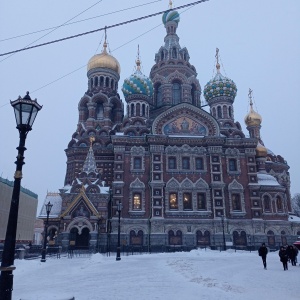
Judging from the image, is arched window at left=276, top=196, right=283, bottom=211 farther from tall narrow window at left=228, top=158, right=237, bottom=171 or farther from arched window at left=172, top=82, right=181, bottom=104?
arched window at left=172, top=82, right=181, bottom=104

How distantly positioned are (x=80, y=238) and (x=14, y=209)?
26.6 metres

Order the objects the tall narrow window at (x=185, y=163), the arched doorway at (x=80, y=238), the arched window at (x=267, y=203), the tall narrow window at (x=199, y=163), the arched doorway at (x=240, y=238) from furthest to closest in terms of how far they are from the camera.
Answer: the arched window at (x=267, y=203)
the tall narrow window at (x=199, y=163)
the tall narrow window at (x=185, y=163)
the arched doorway at (x=240, y=238)
the arched doorway at (x=80, y=238)

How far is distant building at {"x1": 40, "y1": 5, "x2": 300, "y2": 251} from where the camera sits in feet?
102

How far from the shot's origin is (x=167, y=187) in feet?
108

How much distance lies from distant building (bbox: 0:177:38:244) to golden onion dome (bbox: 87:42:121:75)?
18.6 meters

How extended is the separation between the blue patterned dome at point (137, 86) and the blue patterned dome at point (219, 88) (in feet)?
25.2

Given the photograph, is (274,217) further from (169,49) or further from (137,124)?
(169,49)

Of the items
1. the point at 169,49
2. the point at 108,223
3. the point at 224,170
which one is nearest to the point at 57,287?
the point at 108,223

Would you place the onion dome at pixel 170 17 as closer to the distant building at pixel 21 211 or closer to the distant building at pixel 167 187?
the distant building at pixel 167 187

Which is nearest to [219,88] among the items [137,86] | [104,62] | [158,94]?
[158,94]

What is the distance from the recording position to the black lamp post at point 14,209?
516 centimetres

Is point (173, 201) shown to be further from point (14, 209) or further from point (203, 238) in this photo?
point (14, 209)

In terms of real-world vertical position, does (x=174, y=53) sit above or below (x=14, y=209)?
above

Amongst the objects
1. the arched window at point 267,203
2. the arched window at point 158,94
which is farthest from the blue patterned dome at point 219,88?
the arched window at point 267,203
